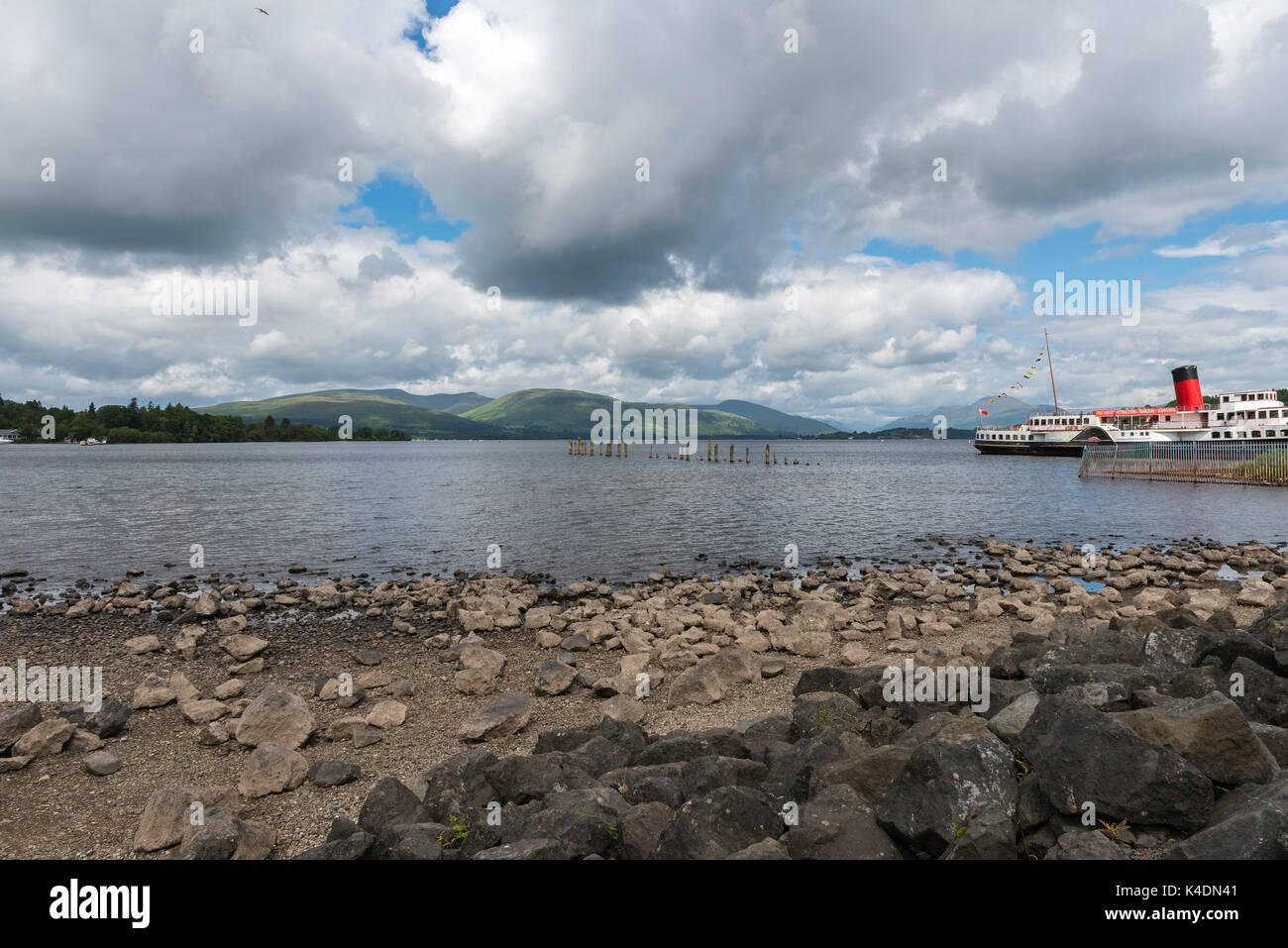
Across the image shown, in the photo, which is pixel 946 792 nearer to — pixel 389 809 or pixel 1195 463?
pixel 389 809

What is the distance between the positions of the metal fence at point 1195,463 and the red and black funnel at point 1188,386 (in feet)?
69.6

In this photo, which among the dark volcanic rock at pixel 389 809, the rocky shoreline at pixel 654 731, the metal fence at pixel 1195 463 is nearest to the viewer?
the rocky shoreline at pixel 654 731

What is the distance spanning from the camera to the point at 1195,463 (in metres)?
59.2

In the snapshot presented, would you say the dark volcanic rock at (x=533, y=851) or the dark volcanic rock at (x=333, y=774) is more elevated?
the dark volcanic rock at (x=533, y=851)

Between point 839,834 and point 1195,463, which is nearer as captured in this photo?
point 839,834

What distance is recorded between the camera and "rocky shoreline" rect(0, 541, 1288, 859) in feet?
17.3

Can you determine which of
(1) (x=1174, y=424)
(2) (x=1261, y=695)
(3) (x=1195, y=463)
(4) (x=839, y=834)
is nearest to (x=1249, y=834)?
(4) (x=839, y=834)

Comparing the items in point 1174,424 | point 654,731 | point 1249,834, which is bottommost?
point 654,731

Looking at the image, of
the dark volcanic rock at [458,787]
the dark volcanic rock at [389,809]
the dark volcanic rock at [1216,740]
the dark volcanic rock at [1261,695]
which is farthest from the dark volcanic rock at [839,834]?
the dark volcanic rock at [1261,695]

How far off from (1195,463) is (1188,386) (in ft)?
135

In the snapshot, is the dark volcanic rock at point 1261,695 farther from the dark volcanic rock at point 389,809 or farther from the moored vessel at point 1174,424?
the moored vessel at point 1174,424

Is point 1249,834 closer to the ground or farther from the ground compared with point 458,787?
farther from the ground

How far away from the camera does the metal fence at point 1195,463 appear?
53500 mm

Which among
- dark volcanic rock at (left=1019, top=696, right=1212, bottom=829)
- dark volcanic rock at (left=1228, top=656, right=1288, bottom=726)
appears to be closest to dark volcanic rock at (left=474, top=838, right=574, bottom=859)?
dark volcanic rock at (left=1019, top=696, right=1212, bottom=829)
